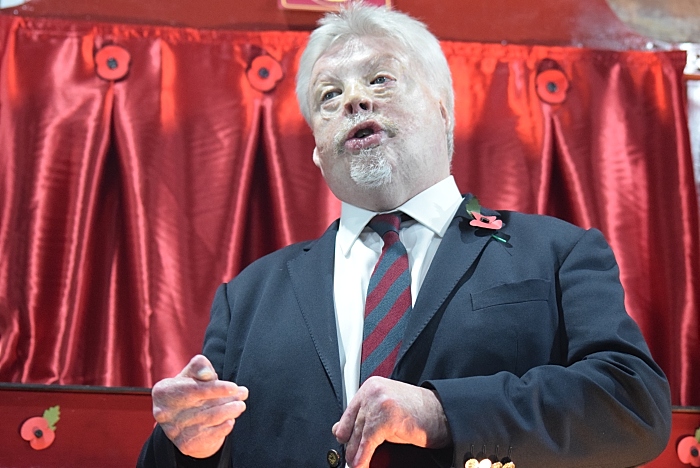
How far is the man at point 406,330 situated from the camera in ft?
4.07

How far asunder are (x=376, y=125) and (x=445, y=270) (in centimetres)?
39

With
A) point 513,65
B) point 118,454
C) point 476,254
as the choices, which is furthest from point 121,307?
point 513,65

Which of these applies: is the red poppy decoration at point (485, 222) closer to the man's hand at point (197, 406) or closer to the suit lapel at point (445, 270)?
the suit lapel at point (445, 270)

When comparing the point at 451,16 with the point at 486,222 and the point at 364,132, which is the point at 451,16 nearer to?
the point at 364,132

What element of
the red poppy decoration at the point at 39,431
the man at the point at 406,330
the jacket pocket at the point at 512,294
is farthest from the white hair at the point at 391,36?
the red poppy decoration at the point at 39,431

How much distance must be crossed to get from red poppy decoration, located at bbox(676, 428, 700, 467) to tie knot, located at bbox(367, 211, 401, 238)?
0.95m

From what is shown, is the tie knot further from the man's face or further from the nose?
the nose

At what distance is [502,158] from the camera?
2236 mm

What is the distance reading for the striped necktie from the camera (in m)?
1.42

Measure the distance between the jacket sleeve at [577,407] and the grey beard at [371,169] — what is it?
1.71ft

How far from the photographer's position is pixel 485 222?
161cm

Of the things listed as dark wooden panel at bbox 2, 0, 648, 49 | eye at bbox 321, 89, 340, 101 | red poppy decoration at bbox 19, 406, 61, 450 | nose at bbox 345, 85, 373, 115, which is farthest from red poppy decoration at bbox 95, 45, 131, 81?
red poppy decoration at bbox 19, 406, 61, 450

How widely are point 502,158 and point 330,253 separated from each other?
74 centimetres

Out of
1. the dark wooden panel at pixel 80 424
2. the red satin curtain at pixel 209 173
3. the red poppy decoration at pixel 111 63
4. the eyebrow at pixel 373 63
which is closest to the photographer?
the eyebrow at pixel 373 63
